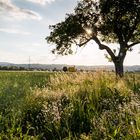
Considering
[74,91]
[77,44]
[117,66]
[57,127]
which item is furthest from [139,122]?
[77,44]

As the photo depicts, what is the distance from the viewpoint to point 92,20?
149 ft

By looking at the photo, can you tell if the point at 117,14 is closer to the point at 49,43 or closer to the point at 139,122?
the point at 49,43

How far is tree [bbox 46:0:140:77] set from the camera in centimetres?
4253

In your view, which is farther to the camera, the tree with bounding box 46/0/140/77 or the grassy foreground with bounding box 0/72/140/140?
the tree with bounding box 46/0/140/77

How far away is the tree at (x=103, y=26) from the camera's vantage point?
140 ft

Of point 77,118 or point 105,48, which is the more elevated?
point 105,48

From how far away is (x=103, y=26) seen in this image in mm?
44438

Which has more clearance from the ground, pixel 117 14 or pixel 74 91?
pixel 117 14

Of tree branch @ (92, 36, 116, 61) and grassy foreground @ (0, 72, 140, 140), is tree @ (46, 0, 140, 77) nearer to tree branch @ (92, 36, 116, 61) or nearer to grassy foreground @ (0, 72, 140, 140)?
tree branch @ (92, 36, 116, 61)

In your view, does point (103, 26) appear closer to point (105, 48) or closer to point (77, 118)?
point (105, 48)

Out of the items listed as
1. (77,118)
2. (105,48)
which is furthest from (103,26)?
(77,118)

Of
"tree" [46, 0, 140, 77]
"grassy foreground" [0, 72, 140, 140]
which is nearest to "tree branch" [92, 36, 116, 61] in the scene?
"tree" [46, 0, 140, 77]

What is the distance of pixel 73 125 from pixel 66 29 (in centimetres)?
3533

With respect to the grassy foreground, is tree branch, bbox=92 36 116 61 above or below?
above
